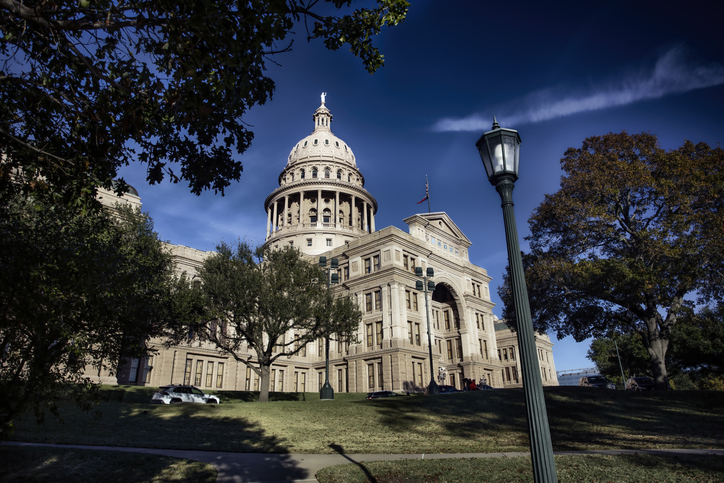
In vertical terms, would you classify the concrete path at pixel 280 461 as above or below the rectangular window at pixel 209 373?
below

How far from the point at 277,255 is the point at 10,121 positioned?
29.7 m

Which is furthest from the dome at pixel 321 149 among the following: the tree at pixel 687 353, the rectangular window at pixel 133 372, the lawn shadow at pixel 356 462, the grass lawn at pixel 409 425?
the lawn shadow at pixel 356 462

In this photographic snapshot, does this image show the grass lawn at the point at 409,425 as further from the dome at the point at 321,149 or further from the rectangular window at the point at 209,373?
the dome at the point at 321,149

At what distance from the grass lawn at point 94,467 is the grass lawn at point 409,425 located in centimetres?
204

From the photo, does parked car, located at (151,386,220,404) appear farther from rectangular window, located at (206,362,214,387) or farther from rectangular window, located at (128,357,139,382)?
rectangular window, located at (206,362,214,387)

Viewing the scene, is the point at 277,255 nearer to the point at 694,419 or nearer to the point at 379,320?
the point at 379,320

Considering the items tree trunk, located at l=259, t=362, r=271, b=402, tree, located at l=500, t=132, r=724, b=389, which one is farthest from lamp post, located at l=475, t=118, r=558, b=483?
tree trunk, located at l=259, t=362, r=271, b=402

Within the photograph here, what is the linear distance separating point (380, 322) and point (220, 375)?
18.7 m

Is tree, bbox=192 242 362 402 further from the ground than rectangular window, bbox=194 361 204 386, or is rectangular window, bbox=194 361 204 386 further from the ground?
tree, bbox=192 242 362 402

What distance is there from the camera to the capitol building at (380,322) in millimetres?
48594

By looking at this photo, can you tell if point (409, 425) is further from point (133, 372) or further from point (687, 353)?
point (687, 353)

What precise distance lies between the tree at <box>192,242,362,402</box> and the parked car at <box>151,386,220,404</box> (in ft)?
11.1

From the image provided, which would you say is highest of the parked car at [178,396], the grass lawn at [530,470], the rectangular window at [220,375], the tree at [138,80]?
the tree at [138,80]

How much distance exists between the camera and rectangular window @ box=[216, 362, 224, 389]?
5050 cm
